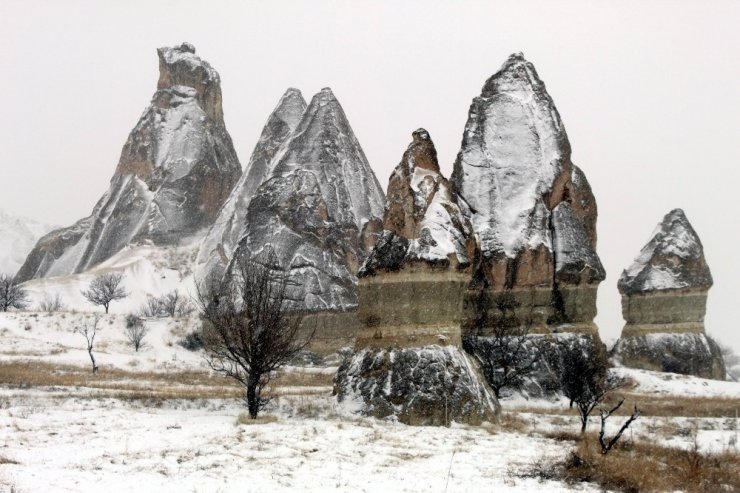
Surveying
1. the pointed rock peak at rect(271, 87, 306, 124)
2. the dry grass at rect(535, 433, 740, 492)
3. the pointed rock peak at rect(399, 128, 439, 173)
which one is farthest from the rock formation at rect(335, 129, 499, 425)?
the pointed rock peak at rect(271, 87, 306, 124)

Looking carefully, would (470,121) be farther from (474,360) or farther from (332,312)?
(332,312)

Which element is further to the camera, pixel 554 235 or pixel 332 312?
pixel 332 312

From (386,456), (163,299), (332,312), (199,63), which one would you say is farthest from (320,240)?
(199,63)

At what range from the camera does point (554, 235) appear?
3297 centimetres

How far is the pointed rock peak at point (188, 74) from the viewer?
102 m

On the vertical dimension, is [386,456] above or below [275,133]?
below

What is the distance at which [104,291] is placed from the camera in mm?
59688

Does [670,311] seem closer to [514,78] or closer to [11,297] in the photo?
[514,78]

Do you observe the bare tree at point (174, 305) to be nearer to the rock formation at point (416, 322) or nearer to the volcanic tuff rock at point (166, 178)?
the volcanic tuff rock at point (166, 178)

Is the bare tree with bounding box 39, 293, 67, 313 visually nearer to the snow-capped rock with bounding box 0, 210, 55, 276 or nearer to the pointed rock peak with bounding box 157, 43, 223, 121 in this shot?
the pointed rock peak with bounding box 157, 43, 223, 121

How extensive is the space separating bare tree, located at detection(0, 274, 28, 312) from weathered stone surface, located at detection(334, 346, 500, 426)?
144ft

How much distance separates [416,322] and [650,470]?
8974mm

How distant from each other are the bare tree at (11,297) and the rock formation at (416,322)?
43.4 metres

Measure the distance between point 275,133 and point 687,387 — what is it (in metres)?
62.5
